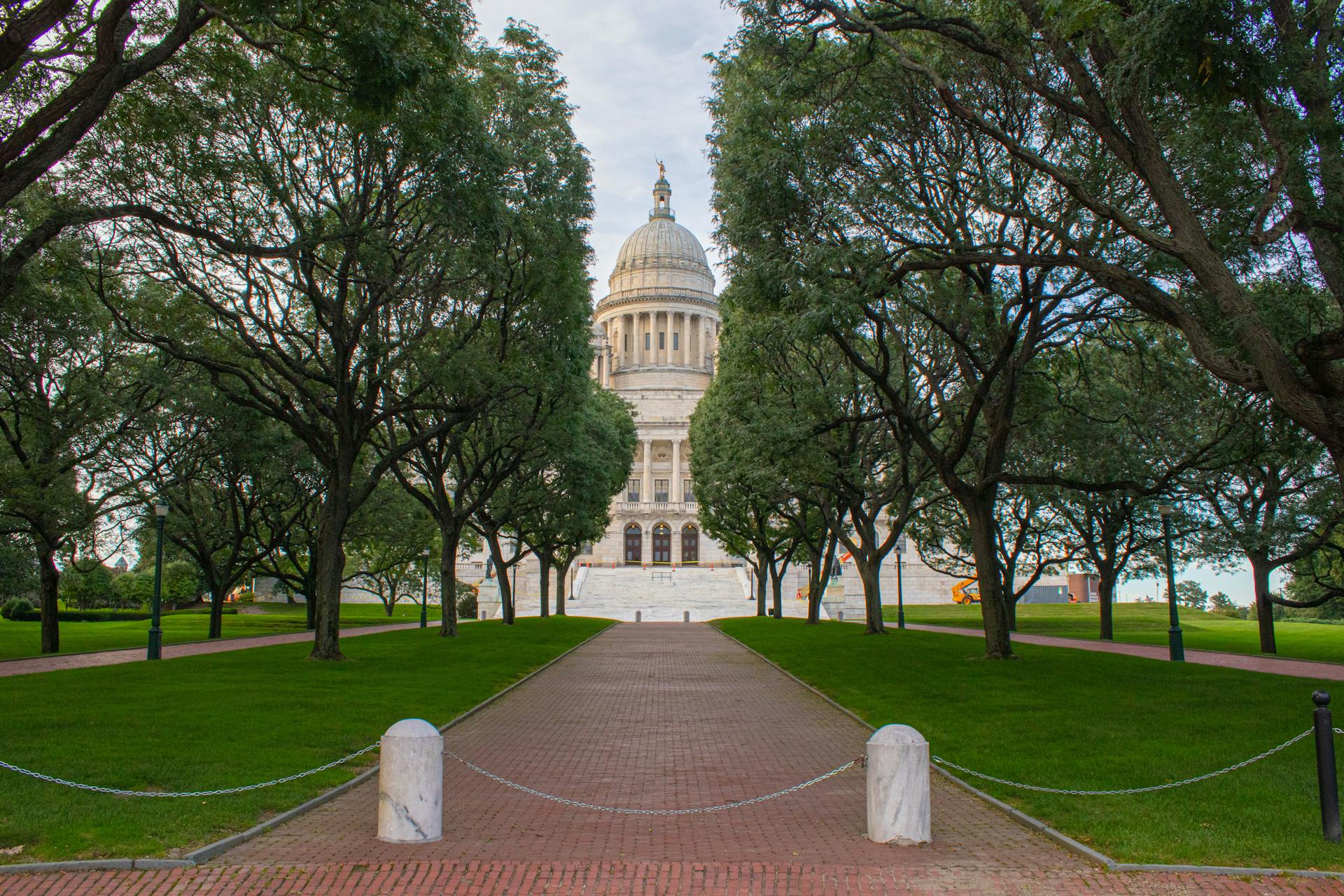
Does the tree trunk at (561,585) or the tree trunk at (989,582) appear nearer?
the tree trunk at (989,582)

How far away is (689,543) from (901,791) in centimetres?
9601

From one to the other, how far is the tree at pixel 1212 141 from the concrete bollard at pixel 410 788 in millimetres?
10218

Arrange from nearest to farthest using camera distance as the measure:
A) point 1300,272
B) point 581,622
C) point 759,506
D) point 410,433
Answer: point 1300,272 < point 410,433 < point 759,506 < point 581,622

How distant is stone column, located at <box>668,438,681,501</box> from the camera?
355 feet

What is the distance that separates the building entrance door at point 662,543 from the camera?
343 ft

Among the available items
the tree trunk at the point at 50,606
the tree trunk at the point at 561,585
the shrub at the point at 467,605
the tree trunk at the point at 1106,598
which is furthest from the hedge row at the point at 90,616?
the tree trunk at the point at 1106,598

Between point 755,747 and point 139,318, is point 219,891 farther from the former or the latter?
point 139,318

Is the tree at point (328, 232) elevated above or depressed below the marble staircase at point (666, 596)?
above

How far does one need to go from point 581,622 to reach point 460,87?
35927 millimetres

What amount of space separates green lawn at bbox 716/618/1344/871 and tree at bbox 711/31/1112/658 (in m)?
4.08

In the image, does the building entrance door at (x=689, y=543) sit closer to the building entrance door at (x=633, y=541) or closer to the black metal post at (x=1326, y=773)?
the building entrance door at (x=633, y=541)

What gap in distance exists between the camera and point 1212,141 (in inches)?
619

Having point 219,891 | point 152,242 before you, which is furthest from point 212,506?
point 219,891

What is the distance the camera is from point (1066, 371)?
25.7 meters
